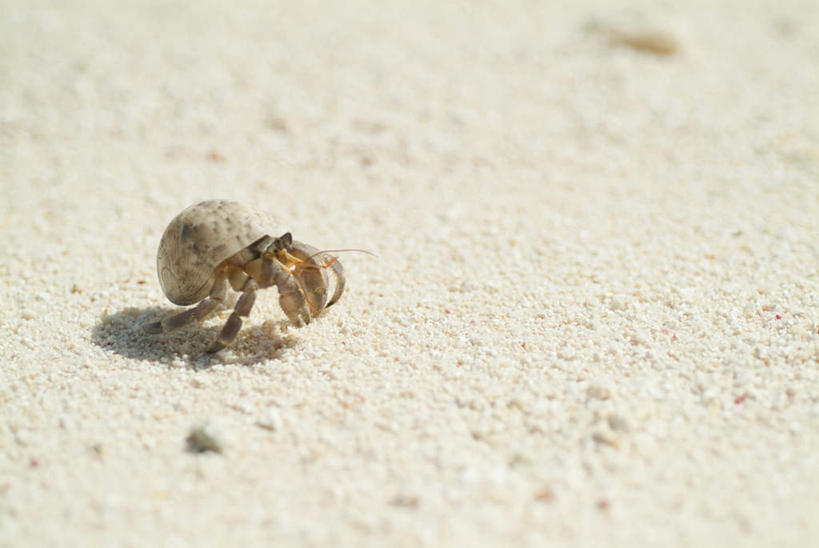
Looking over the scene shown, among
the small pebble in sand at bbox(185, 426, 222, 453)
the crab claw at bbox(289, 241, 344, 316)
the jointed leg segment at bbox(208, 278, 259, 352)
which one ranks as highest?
the crab claw at bbox(289, 241, 344, 316)

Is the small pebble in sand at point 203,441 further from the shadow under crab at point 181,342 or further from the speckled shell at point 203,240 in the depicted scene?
the speckled shell at point 203,240

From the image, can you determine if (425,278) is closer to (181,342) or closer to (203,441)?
(181,342)

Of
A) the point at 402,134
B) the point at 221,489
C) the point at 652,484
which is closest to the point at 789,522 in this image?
the point at 652,484

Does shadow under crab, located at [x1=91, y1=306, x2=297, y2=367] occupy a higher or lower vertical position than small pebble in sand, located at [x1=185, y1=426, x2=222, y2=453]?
lower

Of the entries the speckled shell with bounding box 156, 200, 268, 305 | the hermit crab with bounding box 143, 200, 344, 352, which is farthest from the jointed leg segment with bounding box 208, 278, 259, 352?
the speckled shell with bounding box 156, 200, 268, 305

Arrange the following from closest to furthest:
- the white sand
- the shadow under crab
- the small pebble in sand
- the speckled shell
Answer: the white sand
the small pebble in sand
the speckled shell
the shadow under crab

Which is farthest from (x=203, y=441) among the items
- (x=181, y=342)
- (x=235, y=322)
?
(x=181, y=342)

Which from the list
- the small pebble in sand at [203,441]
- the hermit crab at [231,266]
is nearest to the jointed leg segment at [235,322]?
the hermit crab at [231,266]

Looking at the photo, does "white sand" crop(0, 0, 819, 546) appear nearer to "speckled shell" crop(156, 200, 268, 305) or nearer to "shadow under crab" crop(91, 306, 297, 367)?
"shadow under crab" crop(91, 306, 297, 367)

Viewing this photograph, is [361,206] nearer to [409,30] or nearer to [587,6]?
[409,30]
